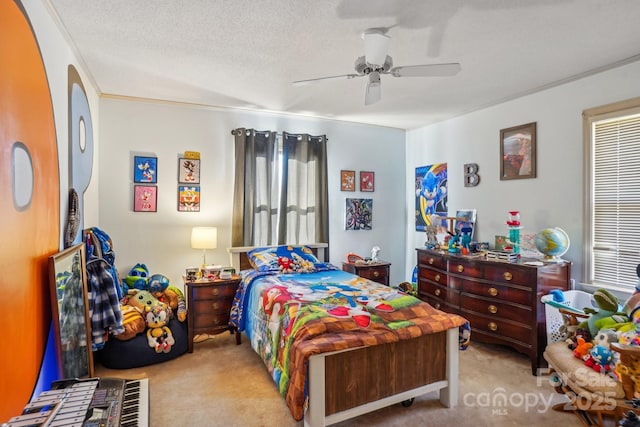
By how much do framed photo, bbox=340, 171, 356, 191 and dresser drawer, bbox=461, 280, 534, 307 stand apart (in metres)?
2.00

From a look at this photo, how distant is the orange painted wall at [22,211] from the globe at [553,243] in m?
3.67

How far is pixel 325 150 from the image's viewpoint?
4395mm

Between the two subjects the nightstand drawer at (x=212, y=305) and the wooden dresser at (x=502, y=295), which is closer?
the wooden dresser at (x=502, y=295)

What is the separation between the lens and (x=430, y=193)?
4.64m

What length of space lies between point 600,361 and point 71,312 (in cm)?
319

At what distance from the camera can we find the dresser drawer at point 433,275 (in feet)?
11.8

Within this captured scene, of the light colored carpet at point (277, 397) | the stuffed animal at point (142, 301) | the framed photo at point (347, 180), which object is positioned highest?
the framed photo at point (347, 180)

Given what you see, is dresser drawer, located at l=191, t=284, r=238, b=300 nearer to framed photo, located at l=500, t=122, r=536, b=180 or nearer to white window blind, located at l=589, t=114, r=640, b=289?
framed photo, located at l=500, t=122, r=536, b=180

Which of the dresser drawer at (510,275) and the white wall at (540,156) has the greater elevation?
the white wall at (540,156)

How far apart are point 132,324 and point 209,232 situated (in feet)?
3.64

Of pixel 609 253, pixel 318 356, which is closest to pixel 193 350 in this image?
pixel 318 356

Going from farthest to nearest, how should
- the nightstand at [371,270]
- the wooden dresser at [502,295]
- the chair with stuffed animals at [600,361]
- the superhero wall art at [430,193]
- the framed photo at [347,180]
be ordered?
1. the framed photo at [347,180]
2. the superhero wall art at [430,193]
3. the nightstand at [371,270]
4. the wooden dresser at [502,295]
5. the chair with stuffed animals at [600,361]

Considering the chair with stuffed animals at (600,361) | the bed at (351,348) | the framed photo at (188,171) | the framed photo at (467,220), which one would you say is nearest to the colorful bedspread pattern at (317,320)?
the bed at (351,348)

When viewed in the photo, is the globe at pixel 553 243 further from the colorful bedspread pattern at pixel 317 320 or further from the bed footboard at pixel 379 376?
the bed footboard at pixel 379 376
